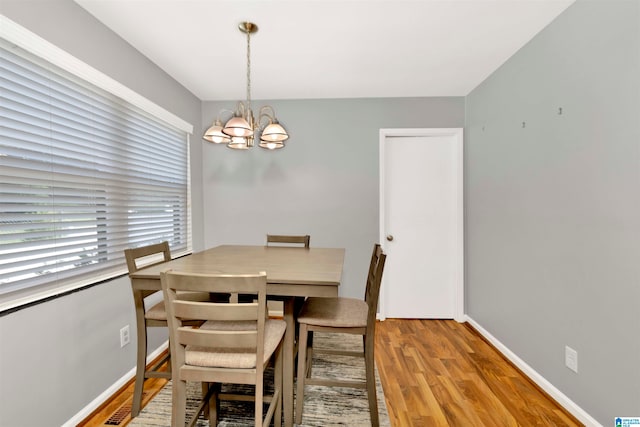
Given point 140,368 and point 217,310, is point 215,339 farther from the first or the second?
point 140,368

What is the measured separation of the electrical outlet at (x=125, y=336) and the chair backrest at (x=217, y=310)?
3.74 ft

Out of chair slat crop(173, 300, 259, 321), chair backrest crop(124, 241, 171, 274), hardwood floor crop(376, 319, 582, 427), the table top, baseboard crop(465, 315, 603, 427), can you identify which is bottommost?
hardwood floor crop(376, 319, 582, 427)

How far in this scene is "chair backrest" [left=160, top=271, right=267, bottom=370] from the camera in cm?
111

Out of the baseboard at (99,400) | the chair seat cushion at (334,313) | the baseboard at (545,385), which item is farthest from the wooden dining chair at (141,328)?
the baseboard at (545,385)

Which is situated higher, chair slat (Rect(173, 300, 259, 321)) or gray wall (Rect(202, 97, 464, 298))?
gray wall (Rect(202, 97, 464, 298))

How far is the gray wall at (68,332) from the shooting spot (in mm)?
1342

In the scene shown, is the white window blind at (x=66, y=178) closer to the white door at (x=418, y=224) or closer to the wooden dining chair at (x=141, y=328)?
the wooden dining chair at (x=141, y=328)

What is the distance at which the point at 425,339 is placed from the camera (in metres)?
2.73

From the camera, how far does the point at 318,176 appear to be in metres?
3.21

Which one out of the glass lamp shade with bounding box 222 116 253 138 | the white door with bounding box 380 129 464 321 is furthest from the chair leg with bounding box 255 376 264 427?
the white door with bounding box 380 129 464 321

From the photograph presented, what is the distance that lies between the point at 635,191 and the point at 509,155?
1.05 meters

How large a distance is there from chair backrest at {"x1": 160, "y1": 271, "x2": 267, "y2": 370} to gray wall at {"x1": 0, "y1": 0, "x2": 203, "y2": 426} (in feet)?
2.73

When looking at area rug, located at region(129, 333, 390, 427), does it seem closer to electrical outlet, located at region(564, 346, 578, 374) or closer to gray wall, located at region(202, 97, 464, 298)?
A: electrical outlet, located at region(564, 346, 578, 374)

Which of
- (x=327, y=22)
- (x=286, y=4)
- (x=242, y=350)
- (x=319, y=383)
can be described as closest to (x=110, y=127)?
(x=286, y=4)
